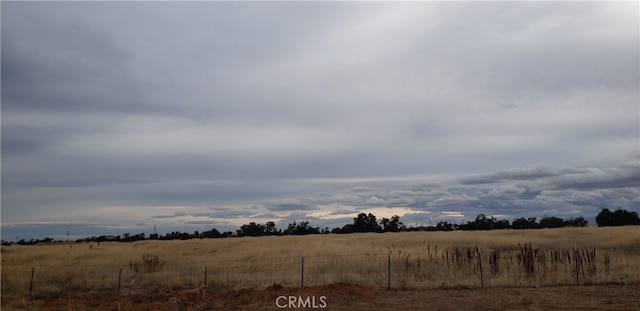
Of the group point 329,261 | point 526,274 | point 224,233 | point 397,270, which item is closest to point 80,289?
point 329,261

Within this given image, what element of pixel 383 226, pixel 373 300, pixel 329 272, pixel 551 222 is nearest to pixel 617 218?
pixel 551 222

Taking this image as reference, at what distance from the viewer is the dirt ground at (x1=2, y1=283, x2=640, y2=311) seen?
55.2 ft

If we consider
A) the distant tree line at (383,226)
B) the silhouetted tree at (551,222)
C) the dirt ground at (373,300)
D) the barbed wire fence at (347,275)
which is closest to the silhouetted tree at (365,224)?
the distant tree line at (383,226)

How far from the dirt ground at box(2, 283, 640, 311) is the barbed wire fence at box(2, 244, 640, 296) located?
1.61 m

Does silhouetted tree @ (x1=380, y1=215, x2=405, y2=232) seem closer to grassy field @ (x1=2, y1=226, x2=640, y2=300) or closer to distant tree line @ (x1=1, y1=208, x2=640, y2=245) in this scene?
distant tree line @ (x1=1, y1=208, x2=640, y2=245)

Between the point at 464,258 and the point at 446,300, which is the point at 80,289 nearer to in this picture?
the point at 446,300

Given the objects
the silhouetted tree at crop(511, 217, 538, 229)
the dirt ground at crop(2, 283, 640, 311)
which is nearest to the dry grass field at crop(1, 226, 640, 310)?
the dirt ground at crop(2, 283, 640, 311)

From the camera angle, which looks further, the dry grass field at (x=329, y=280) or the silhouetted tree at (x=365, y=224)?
the silhouetted tree at (x=365, y=224)

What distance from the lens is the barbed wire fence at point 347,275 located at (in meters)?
22.0

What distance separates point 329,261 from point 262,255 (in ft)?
23.8

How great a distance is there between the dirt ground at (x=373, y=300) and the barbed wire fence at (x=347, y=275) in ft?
5.27

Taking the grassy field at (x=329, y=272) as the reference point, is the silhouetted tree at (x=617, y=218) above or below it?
above

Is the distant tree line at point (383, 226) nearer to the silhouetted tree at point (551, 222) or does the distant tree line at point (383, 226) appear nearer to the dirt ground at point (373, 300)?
the silhouetted tree at point (551, 222)

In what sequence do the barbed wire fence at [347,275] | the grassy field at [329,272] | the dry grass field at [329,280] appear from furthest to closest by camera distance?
the grassy field at [329,272], the barbed wire fence at [347,275], the dry grass field at [329,280]
